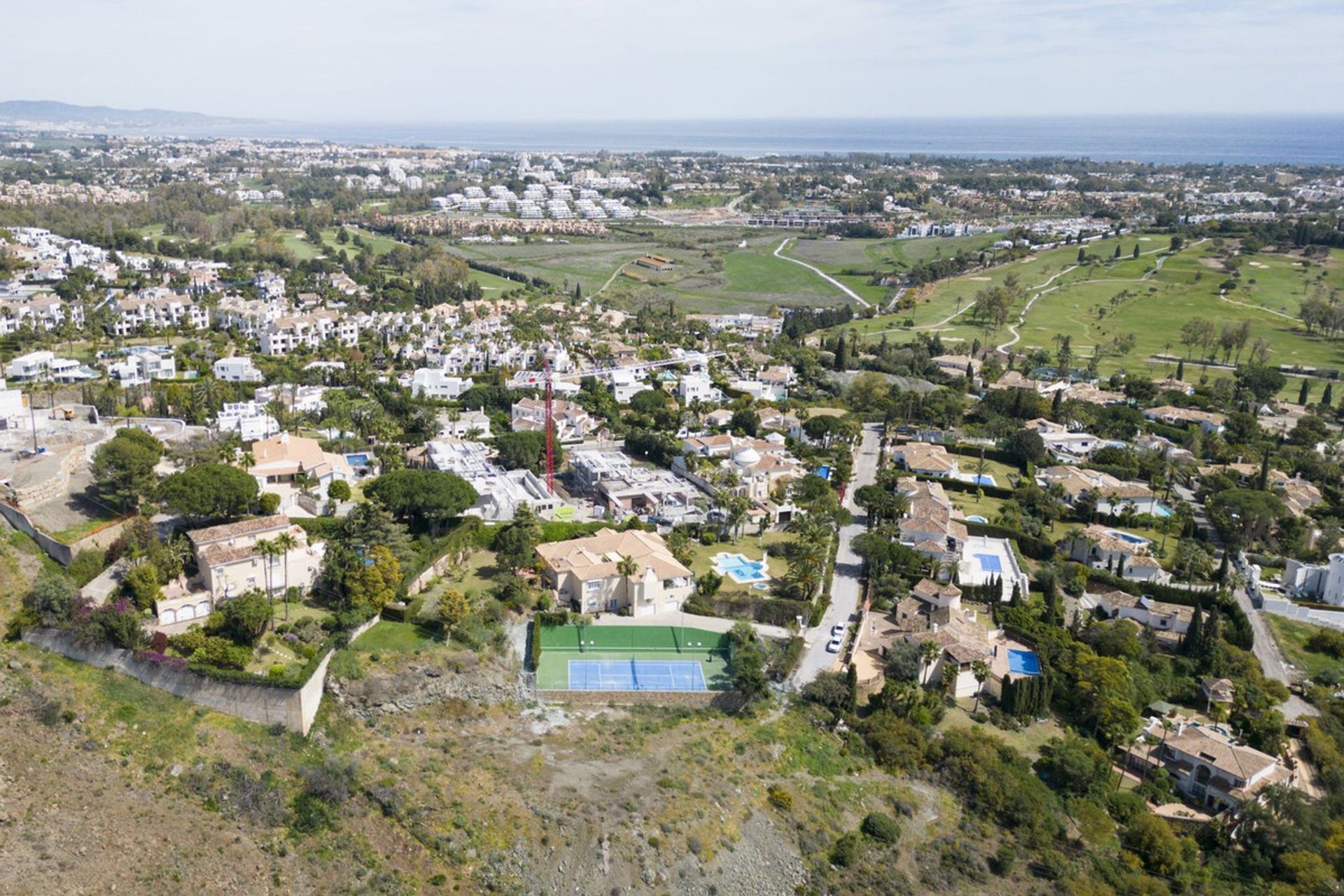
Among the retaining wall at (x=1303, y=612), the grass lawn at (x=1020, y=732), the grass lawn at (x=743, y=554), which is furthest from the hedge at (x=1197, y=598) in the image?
the grass lawn at (x=743, y=554)

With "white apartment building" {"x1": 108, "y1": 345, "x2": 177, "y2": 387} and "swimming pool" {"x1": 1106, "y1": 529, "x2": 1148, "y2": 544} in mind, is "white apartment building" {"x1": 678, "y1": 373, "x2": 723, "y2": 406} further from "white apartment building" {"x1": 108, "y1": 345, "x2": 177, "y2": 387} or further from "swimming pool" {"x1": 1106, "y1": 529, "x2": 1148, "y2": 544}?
"white apartment building" {"x1": 108, "y1": 345, "x2": 177, "y2": 387}

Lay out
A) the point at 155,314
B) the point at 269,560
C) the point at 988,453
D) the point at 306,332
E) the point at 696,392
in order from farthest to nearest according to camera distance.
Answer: the point at 155,314 < the point at 306,332 < the point at 696,392 < the point at 988,453 < the point at 269,560

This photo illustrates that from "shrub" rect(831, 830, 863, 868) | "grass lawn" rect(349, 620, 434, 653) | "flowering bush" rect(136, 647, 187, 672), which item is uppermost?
"flowering bush" rect(136, 647, 187, 672)

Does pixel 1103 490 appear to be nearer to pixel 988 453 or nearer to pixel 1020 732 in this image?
pixel 988 453

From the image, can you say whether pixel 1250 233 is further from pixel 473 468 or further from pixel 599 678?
pixel 599 678

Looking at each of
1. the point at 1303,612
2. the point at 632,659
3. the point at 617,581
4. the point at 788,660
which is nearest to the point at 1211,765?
the point at 788,660

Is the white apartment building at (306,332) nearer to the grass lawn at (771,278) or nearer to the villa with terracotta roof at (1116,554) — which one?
the grass lawn at (771,278)

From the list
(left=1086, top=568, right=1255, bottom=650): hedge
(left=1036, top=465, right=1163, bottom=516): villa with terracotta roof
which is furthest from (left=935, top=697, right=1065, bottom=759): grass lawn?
(left=1036, top=465, right=1163, bottom=516): villa with terracotta roof
